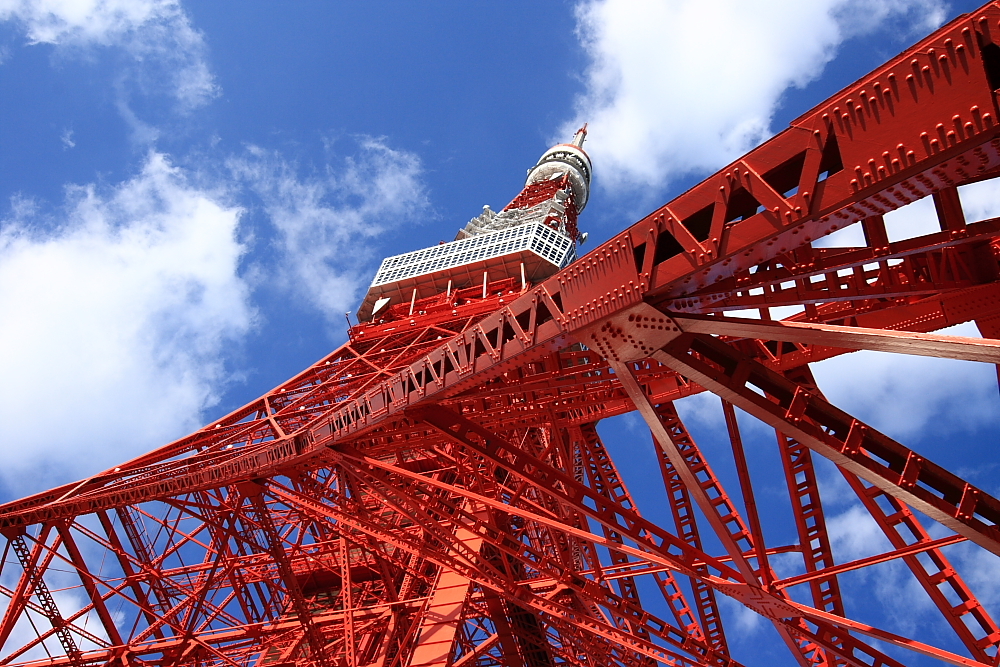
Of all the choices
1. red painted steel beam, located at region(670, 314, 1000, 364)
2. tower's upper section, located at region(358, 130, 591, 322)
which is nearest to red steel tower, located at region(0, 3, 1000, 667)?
red painted steel beam, located at region(670, 314, 1000, 364)

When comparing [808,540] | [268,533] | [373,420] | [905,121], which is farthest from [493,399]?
[905,121]

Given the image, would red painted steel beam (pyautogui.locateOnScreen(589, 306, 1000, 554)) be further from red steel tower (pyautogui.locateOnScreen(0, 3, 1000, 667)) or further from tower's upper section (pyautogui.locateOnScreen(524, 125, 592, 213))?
tower's upper section (pyautogui.locateOnScreen(524, 125, 592, 213))

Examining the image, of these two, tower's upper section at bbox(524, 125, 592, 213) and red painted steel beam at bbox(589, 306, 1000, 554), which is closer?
red painted steel beam at bbox(589, 306, 1000, 554)

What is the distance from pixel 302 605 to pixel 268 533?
1.69m

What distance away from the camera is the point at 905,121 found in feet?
17.5

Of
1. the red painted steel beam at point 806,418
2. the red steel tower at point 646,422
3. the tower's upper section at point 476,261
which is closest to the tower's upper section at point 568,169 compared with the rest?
the tower's upper section at point 476,261

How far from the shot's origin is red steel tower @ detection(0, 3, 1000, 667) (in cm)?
588

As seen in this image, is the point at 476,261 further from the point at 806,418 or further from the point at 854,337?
the point at 854,337

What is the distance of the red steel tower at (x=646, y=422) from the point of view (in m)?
5.88

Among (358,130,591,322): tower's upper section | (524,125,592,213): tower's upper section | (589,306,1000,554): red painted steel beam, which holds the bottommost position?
(589,306,1000,554): red painted steel beam

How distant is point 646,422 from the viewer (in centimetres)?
872

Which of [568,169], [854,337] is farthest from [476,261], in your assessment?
[854,337]

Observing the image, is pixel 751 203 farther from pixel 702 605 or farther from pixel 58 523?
pixel 58 523

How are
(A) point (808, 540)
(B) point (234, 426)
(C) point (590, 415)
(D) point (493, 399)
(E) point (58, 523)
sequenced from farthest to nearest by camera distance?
(B) point (234, 426), (C) point (590, 415), (E) point (58, 523), (D) point (493, 399), (A) point (808, 540)
